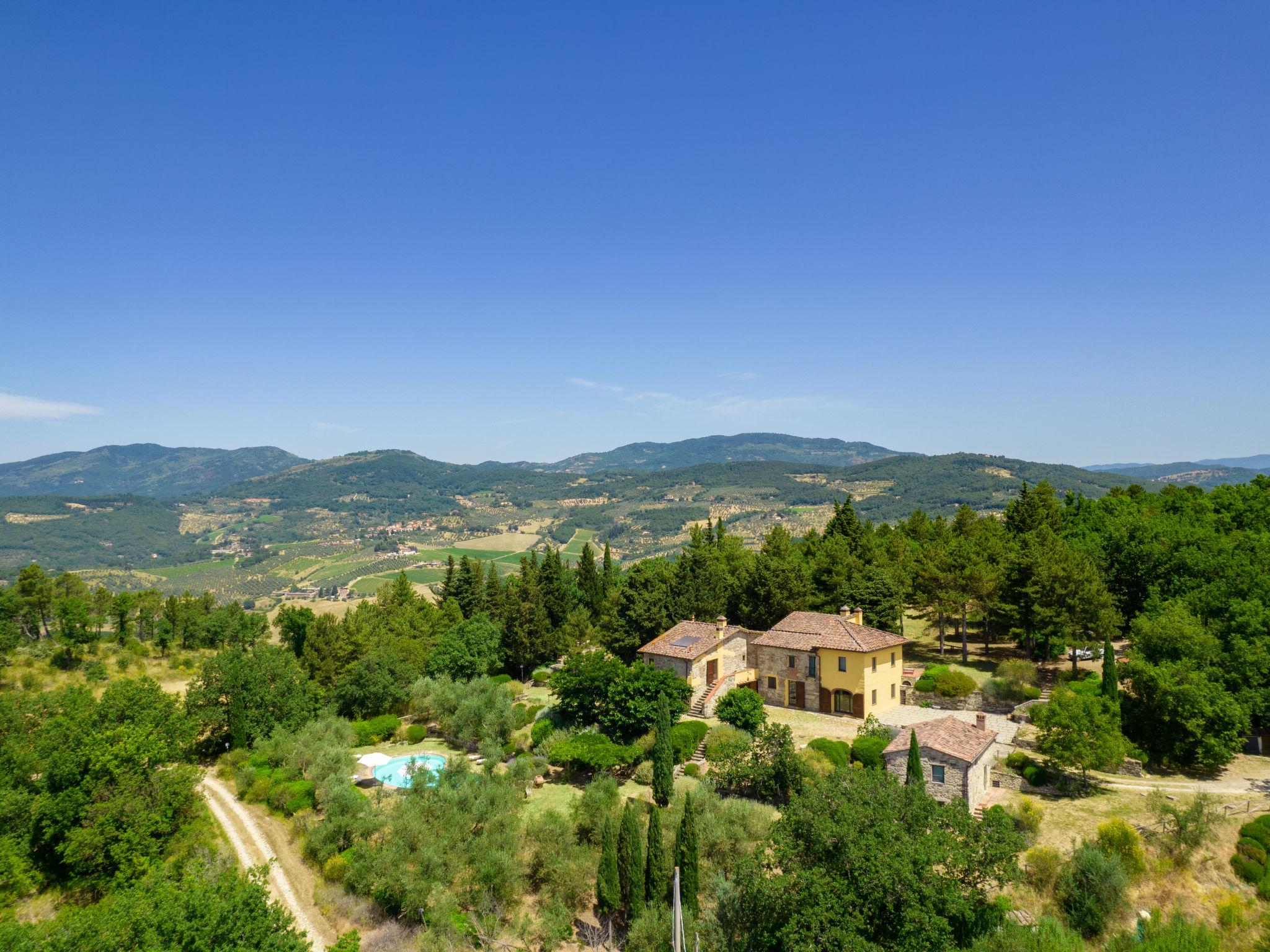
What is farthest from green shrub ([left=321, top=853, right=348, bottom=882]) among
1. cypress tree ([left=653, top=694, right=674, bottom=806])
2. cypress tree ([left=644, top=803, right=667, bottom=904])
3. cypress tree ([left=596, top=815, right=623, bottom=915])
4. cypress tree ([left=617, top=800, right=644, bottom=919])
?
cypress tree ([left=653, top=694, right=674, bottom=806])

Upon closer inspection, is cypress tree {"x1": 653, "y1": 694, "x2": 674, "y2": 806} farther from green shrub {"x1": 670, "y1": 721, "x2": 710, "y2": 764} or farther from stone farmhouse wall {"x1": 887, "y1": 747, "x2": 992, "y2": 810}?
stone farmhouse wall {"x1": 887, "y1": 747, "x2": 992, "y2": 810}

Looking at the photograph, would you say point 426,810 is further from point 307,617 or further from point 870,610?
point 307,617

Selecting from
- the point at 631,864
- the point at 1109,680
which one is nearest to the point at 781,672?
the point at 1109,680

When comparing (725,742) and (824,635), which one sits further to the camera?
(824,635)

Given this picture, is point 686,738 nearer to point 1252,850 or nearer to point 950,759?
point 950,759

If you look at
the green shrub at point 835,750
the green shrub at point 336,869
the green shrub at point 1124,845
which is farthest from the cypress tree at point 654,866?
the green shrub at point 1124,845

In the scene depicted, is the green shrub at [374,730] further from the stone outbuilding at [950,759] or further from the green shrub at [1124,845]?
the green shrub at [1124,845]
